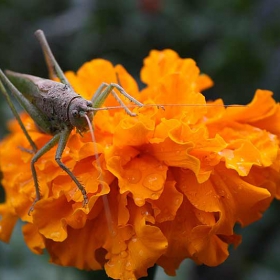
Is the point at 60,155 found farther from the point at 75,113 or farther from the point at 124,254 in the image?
the point at 124,254

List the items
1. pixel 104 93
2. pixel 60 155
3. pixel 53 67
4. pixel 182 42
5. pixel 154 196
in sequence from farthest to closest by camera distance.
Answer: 1. pixel 182 42
2. pixel 53 67
3. pixel 104 93
4. pixel 60 155
5. pixel 154 196

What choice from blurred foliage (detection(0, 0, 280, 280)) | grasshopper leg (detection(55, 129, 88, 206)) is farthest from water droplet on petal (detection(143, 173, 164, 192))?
blurred foliage (detection(0, 0, 280, 280))

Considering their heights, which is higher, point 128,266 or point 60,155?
point 60,155

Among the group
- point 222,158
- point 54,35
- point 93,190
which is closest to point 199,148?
point 222,158

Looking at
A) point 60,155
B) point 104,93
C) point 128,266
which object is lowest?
point 128,266

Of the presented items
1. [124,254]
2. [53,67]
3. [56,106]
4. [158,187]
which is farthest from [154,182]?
[53,67]

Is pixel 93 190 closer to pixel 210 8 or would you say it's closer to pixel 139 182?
pixel 139 182

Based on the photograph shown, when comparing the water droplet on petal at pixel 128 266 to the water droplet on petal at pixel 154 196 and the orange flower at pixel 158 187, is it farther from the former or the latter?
the water droplet on petal at pixel 154 196
